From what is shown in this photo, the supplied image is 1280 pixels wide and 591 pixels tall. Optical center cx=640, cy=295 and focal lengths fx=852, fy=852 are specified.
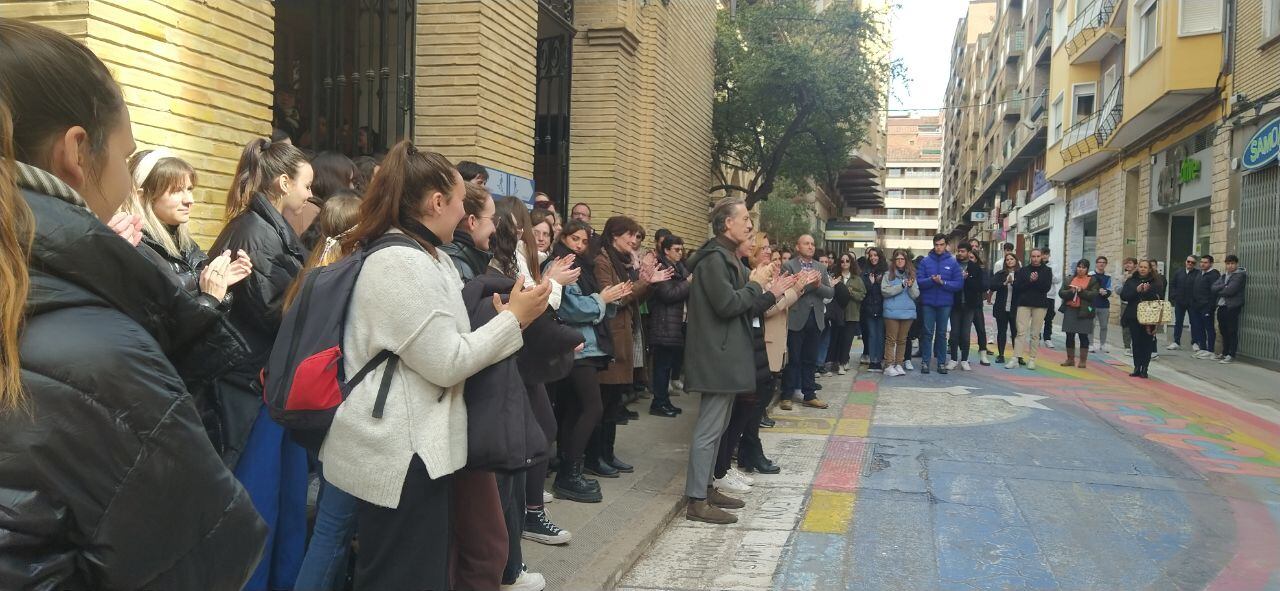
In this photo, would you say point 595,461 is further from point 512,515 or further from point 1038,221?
point 1038,221

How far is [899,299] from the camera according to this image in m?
11.8

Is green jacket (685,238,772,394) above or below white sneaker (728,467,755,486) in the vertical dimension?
above

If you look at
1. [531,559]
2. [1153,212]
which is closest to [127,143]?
[531,559]

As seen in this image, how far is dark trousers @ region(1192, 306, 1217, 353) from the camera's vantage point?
50.8 ft

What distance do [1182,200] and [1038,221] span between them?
62.4ft

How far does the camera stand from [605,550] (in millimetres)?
4527

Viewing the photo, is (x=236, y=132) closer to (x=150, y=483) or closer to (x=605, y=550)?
(x=605, y=550)

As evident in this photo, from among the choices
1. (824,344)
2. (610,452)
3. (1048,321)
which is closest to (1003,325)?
(1048,321)

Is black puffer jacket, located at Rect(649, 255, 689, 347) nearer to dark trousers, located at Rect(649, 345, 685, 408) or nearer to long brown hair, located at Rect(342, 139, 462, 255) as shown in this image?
dark trousers, located at Rect(649, 345, 685, 408)

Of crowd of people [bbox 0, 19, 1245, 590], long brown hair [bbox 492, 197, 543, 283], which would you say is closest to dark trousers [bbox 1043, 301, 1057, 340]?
crowd of people [bbox 0, 19, 1245, 590]

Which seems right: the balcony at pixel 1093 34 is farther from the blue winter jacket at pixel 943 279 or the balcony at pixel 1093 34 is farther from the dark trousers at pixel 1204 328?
the blue winter jacket at pixel 943 279

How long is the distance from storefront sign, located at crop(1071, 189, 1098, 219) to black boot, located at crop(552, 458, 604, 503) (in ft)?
85.7

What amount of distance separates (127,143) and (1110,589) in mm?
4514

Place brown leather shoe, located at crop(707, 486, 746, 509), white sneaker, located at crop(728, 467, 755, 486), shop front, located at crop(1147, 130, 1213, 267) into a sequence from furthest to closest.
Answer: shop front, located at crop(1147, 130, 1213, 267), white sneaker, located at crop(728, 467, 755, 486), brown leather shoe, located at crop(707, 486, 746, 509)
